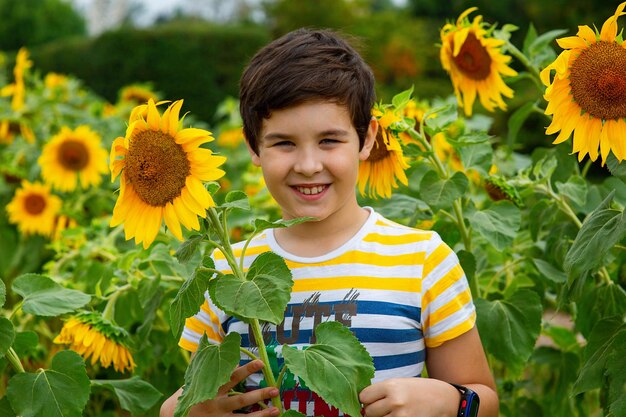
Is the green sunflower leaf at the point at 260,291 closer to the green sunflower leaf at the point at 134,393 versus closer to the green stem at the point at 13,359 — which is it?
the green stem at the point at 13,359

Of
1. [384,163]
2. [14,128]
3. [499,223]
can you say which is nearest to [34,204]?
[14,128]

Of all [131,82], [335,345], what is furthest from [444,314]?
[131,82]

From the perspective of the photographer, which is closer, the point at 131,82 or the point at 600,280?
the point at 600,280

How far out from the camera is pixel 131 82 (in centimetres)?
1034

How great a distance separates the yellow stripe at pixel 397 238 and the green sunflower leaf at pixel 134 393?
0.70 metres

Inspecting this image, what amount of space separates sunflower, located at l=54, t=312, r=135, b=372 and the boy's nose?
0.72 meters

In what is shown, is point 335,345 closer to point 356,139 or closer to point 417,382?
point 417,382

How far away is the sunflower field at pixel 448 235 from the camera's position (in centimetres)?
168

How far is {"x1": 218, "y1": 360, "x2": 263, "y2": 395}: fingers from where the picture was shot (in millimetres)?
1712

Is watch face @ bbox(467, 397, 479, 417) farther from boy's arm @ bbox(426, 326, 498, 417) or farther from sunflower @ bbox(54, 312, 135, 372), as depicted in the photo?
sunflower @ bbox(54, 312, 135, 372)

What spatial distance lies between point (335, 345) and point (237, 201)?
0.32 m

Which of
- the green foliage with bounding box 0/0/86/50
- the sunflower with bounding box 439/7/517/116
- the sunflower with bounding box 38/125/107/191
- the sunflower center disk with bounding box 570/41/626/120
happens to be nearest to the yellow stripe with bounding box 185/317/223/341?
the sunflower center disk with bounding box 570/41/626/120

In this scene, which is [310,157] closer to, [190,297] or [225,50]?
[190,297]

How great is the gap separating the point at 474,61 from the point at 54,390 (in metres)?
1.42
